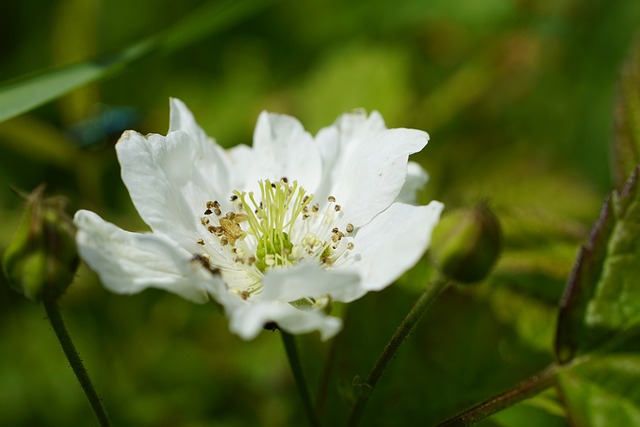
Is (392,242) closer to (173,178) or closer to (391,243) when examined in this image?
(391,243)

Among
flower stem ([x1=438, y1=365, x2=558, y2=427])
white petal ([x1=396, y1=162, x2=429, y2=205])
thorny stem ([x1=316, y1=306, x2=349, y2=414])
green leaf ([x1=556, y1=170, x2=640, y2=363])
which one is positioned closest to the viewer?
flower stem ([x1=438, y1=365, x2=558, y2=427])

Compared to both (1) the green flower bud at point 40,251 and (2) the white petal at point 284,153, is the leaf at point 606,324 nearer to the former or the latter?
(2) the white petal at point 284,153

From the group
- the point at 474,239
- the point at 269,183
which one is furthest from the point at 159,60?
the point at 474,239

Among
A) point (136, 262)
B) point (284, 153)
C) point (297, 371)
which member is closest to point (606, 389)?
point (297, 371)

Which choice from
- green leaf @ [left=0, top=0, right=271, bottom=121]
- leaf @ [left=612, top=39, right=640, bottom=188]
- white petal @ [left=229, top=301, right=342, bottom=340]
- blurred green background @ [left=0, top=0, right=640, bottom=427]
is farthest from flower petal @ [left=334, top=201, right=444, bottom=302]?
green leaf @ [left=0, top=0, right=271, bottom=121]

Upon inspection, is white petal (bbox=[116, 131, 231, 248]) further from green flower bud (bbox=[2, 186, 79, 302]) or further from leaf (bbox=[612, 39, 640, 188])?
leaf (bbox=[612, 39, 640, 188])

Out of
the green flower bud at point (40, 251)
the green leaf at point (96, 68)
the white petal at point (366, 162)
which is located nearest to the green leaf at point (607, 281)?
the white petal at point (366, 162)
